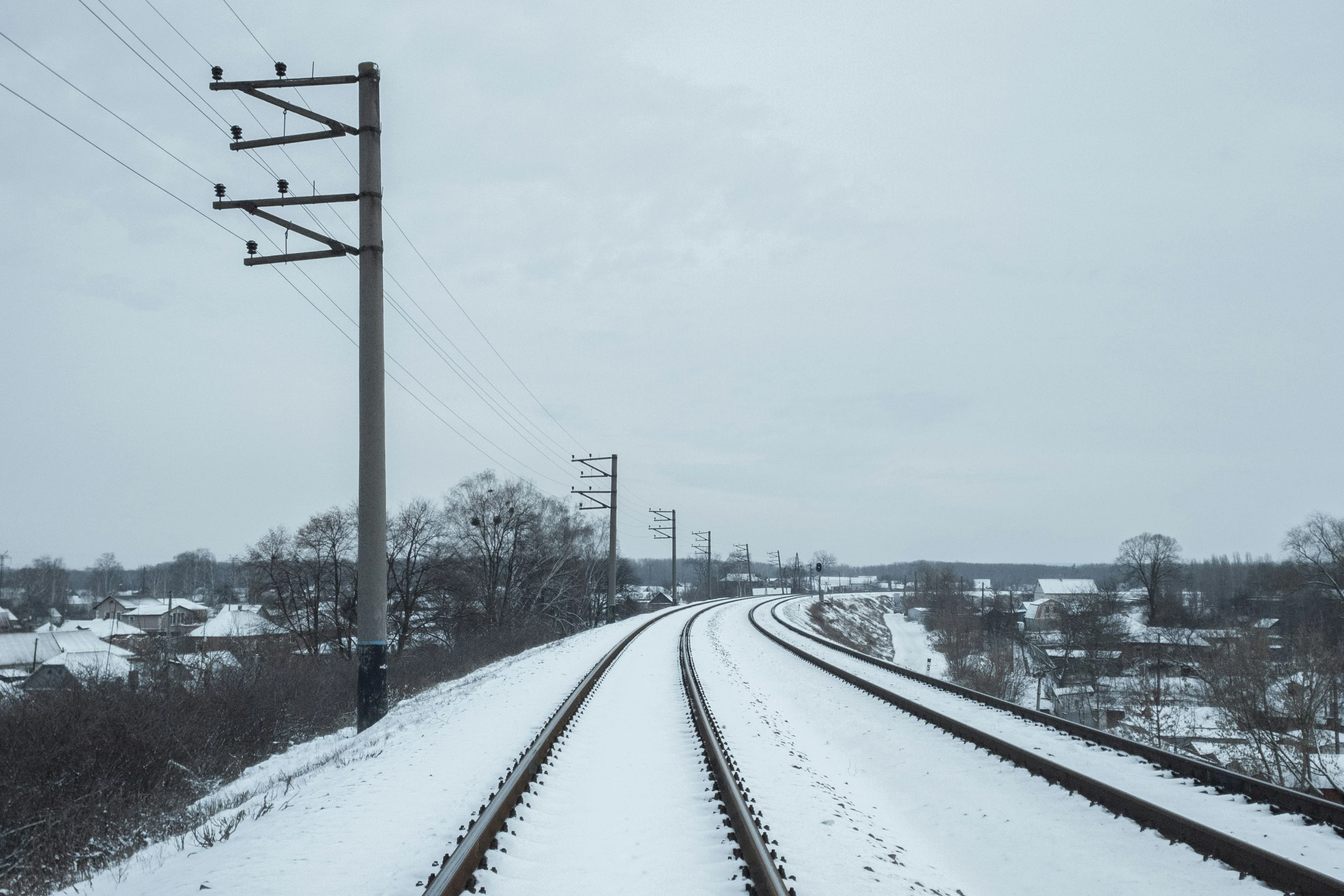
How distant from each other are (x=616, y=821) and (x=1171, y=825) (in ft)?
13.8

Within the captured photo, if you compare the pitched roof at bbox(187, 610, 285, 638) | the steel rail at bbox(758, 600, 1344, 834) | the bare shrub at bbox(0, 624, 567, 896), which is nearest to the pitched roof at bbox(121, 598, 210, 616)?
the pitched roof at bbox(187, 610, 285, 638)

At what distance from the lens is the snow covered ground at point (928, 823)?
5.64 meters

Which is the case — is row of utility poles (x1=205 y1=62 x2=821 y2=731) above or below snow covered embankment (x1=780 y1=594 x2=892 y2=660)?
above

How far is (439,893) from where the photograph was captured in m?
4.14

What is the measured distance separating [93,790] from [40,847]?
245 cm

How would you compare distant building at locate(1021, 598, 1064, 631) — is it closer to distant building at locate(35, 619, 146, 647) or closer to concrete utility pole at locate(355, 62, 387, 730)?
concrete utility pole at locate(355, 62, 387, 730)

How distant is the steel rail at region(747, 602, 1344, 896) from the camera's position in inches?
189

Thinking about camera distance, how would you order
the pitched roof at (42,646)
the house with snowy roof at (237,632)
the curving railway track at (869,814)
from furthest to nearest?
the pitched roof at (42,646) → the house with snowy roof at (237,632) → the curving railway track at (869,814)

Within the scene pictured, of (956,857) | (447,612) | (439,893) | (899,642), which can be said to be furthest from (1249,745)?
(899,642)

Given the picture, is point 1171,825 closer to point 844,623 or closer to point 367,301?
point 367,301

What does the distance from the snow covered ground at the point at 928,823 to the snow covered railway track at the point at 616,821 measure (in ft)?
1.44

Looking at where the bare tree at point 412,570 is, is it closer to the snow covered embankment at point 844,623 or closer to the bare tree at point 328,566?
the bare tree at point 328,566

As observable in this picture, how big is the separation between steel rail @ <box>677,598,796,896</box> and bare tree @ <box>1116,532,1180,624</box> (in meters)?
102

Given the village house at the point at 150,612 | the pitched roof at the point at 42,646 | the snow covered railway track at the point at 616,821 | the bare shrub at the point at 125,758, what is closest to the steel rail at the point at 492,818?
the snow covered railway track at the point at 616,821
